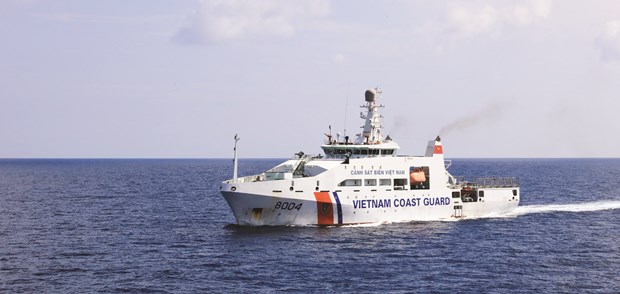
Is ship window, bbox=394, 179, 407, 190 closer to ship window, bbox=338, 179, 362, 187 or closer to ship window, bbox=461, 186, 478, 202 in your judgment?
ship window, bbox=338, 179, 362, 187

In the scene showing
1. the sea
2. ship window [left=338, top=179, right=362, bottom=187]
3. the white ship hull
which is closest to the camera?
the sea

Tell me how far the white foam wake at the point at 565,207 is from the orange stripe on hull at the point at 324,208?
20.9 m

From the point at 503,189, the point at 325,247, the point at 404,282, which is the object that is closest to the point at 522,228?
the point at 503,189

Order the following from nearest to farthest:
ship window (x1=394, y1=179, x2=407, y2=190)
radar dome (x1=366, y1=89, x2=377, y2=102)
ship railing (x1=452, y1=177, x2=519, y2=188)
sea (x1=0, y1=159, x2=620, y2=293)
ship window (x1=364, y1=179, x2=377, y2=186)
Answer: sea (x1=0, y1=159, x2=620, y2=293)
ship window (x1=364, y1=179, x2=377, y2=186)
ship window (x1=394, y1=179, x2=407, y2=190)
radar dome (x1=366, y1=89, x2=377, y2=102)
ship railing (x1=452, y1=177, x2=519, y2=188)

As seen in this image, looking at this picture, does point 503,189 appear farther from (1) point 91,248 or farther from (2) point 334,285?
(1) point 91,248

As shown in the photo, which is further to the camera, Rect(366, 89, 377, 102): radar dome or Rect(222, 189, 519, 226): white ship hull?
Rect(366, 89, 377, 102): radar dome

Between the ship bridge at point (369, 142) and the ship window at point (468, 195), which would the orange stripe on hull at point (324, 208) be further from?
the ship window at point (468, 195)

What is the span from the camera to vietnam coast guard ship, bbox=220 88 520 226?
4841 centimetres

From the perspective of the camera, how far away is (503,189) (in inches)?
2349

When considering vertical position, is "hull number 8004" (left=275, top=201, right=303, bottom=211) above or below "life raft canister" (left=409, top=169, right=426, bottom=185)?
below

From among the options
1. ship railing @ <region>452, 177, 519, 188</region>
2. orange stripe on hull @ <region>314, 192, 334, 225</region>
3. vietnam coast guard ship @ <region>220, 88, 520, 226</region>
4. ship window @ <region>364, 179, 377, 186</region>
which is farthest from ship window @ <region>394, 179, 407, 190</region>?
ship railing @ <region>452, 177, 519, 188</region>

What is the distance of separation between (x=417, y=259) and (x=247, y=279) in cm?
1162

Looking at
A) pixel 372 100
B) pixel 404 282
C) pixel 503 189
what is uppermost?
pixel 372 100

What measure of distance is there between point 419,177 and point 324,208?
9.43m
